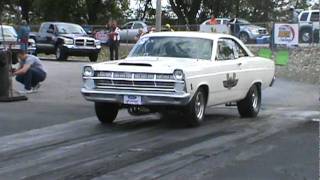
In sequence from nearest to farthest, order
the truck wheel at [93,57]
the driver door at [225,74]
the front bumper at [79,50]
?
1. the driver door at [225,74]
2. the front bumper at [79,50]
3. the truck wheel at [93,57]

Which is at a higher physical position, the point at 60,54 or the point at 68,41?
the point at 68,41

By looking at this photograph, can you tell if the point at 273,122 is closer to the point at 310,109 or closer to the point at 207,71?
the point at 207,71

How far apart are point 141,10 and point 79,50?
33965 millimetres

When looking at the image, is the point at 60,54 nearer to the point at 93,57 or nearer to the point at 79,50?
the point at 79,50

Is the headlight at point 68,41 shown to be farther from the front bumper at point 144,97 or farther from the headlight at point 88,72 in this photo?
the front bumper at point 144,97

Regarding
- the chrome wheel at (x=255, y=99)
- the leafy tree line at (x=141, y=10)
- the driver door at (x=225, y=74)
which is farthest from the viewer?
the leafy tree line at (x=141, y=10)

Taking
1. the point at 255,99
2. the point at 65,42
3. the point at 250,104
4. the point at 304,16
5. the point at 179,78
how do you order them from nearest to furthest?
1. the point at 179,78
2. the point at 250,104
3. the point at 255,99
4. the point at 65,42
5. the point at 304,16

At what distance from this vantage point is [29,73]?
55.5 ft

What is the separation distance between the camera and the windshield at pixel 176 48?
12.3 meters

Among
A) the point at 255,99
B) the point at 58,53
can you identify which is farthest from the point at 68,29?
the point at 255,99

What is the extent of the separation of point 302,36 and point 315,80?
10.7 meters

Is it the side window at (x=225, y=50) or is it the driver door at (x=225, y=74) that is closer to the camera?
the driver door at (x=225, y=74)

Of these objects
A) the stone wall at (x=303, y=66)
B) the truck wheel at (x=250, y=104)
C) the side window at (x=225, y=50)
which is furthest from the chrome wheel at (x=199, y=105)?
the stone wall at (x=303, y=66)

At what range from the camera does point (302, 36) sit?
33031 millimetres
